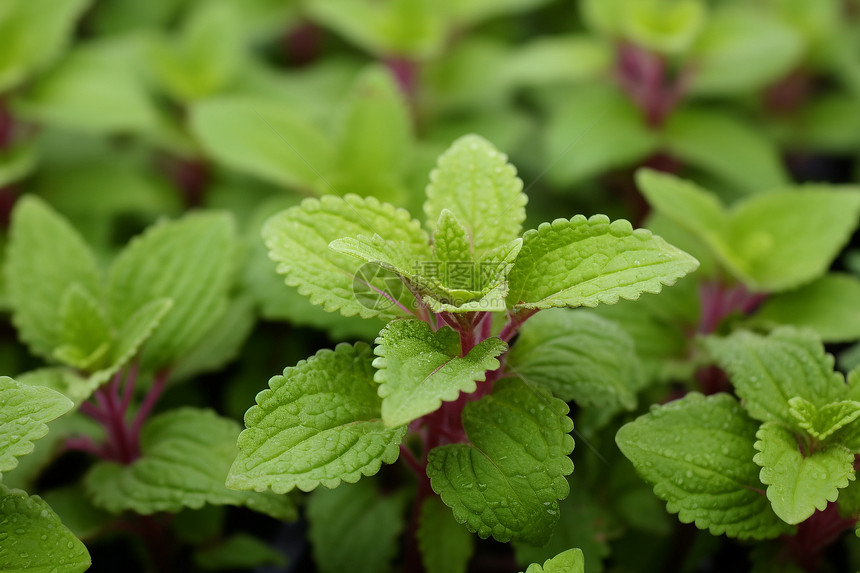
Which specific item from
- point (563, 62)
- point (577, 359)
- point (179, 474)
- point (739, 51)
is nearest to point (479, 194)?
point (577, 359)

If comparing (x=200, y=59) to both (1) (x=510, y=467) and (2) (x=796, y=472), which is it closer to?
(1) (x=510, y=467)

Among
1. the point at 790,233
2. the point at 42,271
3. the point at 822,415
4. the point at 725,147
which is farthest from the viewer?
the point at 725,147

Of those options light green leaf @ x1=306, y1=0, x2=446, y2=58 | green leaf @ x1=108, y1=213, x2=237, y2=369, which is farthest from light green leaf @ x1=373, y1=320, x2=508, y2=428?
light green leaf @ x1=306, y1=0, x2=446, y2=58

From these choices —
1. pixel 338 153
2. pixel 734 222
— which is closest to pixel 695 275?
pixel 734 222

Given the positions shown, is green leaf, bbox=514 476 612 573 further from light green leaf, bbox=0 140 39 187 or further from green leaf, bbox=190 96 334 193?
light green leaf, bbox=0 140 39 187

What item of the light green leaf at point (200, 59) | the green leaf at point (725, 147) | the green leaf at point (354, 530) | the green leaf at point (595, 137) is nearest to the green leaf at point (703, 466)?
the green leaf at point (354, 530)

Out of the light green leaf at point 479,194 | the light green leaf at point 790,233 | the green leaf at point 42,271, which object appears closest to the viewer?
the light green leaf at point 479,194

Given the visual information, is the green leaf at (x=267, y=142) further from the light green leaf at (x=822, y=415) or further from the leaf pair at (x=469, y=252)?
the light green leaf at (x=822, y=415)
